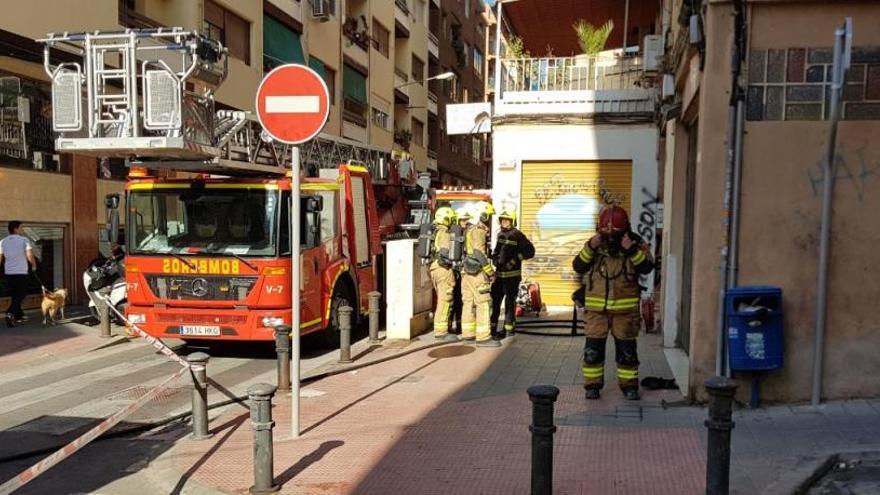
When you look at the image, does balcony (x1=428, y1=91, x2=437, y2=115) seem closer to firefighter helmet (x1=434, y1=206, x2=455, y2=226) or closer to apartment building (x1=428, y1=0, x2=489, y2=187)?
apartment building (x1=428, y1=0, x2=489, y2=187)

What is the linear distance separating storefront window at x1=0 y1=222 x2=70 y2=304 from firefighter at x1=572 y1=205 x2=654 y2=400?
11.1 meters

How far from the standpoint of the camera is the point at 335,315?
10.0 meters

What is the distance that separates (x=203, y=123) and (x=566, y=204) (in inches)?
313

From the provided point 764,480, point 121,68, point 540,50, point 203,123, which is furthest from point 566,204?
point 764,480

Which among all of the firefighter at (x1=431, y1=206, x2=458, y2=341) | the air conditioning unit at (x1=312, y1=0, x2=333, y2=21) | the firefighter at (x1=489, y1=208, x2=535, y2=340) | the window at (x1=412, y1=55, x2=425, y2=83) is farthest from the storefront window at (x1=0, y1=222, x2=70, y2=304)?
the window at (x1=412, y1=55, x2=425, y2=83)

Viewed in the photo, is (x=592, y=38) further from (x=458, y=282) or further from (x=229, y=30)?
(x=229, y=30)

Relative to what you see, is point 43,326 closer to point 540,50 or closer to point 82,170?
point 82,170

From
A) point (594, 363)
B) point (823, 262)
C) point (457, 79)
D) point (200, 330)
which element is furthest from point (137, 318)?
point (457, 79)

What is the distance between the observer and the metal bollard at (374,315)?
387 inches

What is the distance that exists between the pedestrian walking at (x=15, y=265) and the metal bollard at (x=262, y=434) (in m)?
9.43

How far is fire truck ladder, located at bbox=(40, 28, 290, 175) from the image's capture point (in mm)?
7105

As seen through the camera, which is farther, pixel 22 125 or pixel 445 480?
pixel 22 125

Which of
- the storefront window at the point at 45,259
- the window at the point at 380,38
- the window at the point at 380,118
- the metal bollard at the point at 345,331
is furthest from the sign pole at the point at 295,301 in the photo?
the window at the point at 380,38

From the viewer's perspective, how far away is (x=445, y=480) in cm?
467
